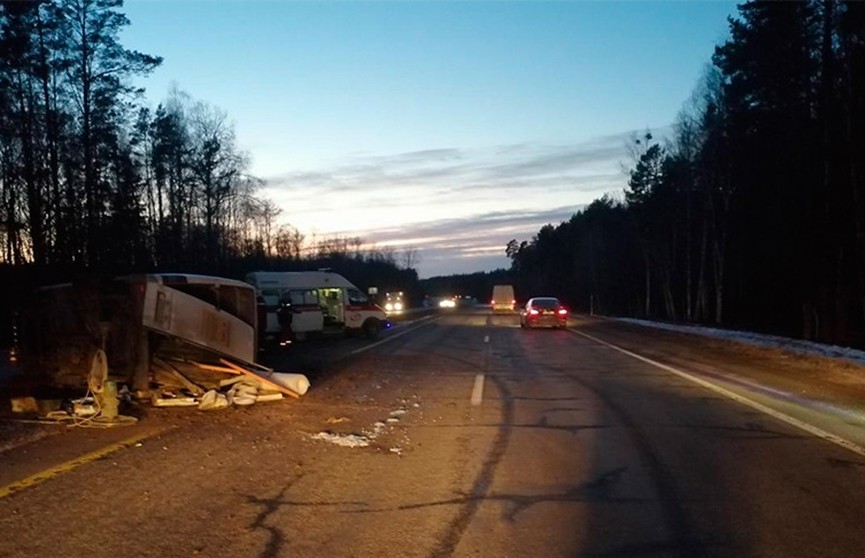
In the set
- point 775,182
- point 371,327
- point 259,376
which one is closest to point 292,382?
point 259,376

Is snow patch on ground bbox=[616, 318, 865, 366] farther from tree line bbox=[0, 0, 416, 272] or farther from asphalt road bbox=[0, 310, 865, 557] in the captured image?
tree line bbox=[0, 0, 416, 272]

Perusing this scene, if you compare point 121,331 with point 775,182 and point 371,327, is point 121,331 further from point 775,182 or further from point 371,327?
point 775,182

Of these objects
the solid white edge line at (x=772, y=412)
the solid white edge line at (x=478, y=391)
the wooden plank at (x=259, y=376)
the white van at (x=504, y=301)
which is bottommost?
the solid white edge line at (x=772, y=412)

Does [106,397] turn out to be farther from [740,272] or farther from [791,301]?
[740,272]

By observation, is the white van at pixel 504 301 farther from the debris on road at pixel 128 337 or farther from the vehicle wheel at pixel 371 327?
the debris on road at pixel 128 337

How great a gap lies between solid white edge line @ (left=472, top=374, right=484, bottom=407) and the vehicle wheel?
15.7 meters

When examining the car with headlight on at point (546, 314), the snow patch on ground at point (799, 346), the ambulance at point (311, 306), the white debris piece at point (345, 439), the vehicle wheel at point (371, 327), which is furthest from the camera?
the car with headlight on at point (546, 314)

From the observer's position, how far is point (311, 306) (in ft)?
109

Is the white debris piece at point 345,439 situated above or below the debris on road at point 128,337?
below

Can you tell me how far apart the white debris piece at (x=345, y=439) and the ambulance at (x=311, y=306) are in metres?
19.5

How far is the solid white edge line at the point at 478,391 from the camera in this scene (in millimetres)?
15656

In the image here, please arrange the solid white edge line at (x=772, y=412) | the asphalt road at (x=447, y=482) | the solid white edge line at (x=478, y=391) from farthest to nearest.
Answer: the solid white edge line at (x=478, y=391), the solid white edge line at (x=772, y=412), the asphalt road at (x=447, y=482)

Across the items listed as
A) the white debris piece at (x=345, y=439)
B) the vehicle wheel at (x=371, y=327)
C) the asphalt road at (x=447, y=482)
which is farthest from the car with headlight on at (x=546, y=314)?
the white debris piece at (x=345, y=439)

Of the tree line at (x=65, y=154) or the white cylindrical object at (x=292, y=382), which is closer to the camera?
the white cylindrical object at (x=292, y=382)
